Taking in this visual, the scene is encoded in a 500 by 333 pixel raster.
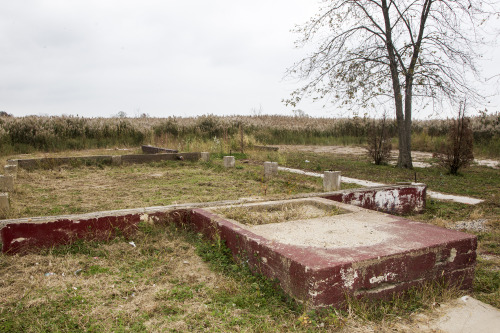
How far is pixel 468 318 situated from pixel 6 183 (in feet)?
22.6

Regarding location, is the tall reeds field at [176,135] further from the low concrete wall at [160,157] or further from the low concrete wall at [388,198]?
the low concrete wall at [388,198]

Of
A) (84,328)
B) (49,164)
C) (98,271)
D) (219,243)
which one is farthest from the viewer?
(49,164)

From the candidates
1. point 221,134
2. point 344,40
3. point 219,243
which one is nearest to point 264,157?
point 344,40

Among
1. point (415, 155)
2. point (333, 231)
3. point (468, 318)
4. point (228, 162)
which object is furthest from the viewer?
point (415, 155)

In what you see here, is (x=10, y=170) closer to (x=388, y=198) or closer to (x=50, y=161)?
(x=50, y=161)

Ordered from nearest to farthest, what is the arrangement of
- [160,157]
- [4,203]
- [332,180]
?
[4,203]
[332,180]
[160,157]

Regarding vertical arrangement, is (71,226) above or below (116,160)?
below

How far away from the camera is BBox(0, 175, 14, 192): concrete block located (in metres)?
6.54

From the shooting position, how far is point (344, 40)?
41.3ft

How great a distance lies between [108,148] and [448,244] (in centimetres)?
1615

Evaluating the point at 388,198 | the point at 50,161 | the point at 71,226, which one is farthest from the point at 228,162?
the point at 71,226

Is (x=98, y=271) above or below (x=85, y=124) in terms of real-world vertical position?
below

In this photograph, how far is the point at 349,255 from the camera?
2.78 metres

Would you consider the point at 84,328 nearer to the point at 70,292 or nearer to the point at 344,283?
the point at 70,292
